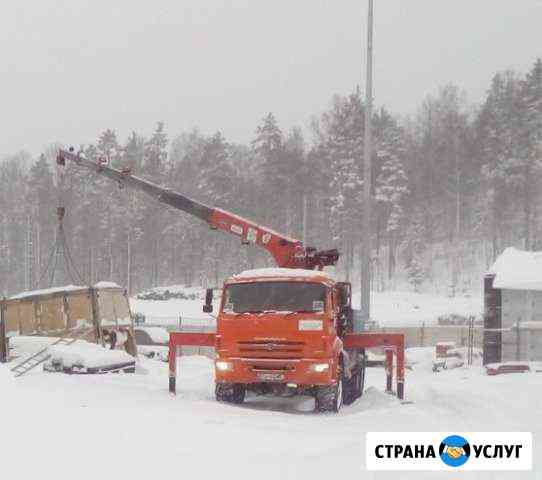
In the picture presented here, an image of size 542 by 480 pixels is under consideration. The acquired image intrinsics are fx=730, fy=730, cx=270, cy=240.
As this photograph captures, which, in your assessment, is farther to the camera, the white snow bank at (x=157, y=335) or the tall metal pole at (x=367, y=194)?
the white snow bank at (x=157, y=335)

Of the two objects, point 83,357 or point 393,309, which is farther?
point 393,309

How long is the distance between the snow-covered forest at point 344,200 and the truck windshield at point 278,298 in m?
46.6

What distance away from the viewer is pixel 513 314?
2591 cm

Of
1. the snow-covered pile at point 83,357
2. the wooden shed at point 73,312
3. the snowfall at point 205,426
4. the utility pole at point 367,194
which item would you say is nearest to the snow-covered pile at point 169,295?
Result: the wooden shed at point 73,312

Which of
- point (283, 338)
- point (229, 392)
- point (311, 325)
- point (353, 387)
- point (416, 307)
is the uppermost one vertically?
point (311, 325)

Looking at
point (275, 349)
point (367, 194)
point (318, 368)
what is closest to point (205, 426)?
point (275, 349)

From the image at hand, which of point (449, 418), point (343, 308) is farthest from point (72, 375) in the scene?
point (449, 418)

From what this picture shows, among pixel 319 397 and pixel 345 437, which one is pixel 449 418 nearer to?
pixel 319 397

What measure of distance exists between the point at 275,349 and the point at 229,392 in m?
1.47

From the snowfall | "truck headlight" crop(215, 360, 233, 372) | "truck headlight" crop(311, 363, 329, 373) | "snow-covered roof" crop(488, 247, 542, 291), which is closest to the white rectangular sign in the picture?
the snowfall

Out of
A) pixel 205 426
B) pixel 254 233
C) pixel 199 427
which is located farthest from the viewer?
pixel 254 233

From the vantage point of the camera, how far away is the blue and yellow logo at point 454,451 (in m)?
7.33

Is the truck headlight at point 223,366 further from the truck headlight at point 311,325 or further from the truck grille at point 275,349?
the truck headlight at point 311,325

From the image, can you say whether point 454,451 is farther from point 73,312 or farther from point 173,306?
point 173,306
